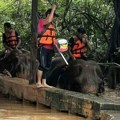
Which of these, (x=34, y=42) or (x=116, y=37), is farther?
(x=116, y=37)

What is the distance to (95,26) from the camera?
49.1 feet

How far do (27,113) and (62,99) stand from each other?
0.72 meters

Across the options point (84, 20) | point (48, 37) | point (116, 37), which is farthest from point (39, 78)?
point (84, 20)

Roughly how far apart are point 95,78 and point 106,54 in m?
3.52

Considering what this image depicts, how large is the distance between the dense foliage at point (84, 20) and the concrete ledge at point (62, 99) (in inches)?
144

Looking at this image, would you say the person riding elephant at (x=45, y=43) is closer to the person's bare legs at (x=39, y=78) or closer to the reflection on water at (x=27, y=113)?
the person's bare legs at (x=39, y=78)

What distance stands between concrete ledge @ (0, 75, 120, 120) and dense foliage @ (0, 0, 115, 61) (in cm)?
366

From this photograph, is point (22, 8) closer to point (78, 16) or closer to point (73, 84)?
point (78, 16)

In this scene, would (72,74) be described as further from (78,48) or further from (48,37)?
(78,48)

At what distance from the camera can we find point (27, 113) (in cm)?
845

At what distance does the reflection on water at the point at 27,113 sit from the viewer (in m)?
7.98

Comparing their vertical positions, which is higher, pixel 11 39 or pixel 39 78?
pixel 11 39

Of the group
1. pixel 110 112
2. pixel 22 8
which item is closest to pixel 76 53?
pixel 110 112

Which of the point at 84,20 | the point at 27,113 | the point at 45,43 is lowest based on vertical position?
the point at 27,113
